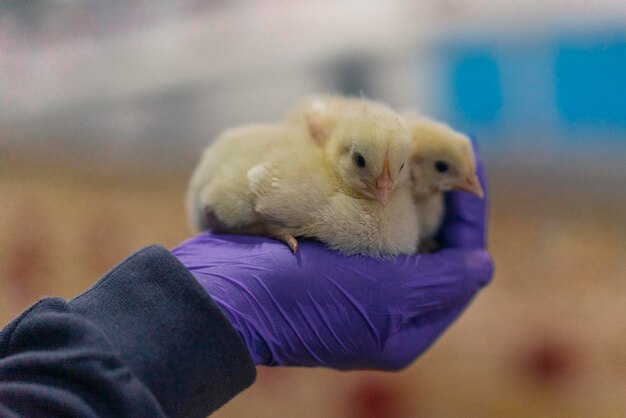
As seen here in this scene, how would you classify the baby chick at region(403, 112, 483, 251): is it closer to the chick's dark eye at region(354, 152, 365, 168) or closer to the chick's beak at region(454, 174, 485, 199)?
the chick's beak at region(454, 174, 485, 199)

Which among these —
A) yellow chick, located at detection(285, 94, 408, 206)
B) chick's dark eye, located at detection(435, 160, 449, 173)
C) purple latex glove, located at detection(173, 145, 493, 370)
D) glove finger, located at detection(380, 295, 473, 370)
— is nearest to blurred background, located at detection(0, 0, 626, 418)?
glove finger, located at detection(380, 295, 473, 370)

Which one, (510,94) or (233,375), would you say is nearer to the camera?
(233,375)

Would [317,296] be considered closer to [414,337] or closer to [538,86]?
[414,337]

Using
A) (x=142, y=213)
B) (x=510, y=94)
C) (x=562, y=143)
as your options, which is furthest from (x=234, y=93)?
(x=562, y=143)

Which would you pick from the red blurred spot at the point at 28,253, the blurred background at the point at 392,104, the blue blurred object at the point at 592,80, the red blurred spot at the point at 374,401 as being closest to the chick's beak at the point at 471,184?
the blurred background at the point at 392,104

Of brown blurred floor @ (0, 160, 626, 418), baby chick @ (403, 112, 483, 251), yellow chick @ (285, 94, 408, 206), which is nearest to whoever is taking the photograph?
yellow chick @ (285, 94, 408, 206)

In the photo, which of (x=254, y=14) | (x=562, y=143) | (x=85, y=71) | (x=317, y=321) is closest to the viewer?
(x=317, y=321)

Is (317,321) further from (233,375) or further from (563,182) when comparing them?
(563,182)
